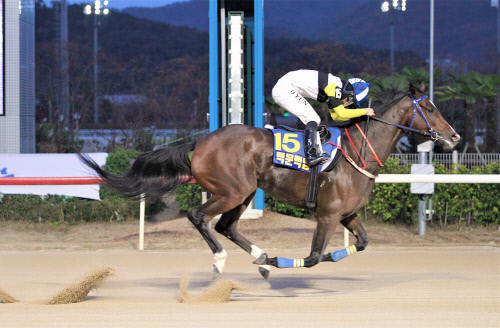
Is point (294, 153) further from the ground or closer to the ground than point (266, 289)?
further from the ground

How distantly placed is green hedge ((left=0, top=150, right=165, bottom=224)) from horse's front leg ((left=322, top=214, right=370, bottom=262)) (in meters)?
4.74

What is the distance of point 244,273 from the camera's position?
5.95m

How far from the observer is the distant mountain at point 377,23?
167 feet

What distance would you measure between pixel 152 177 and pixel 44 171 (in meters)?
5.01

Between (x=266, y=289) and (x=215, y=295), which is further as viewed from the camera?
(x=266, y=289)

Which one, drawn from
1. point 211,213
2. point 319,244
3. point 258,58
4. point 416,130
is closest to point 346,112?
point 416,130

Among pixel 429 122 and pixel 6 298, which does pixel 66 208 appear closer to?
pixel 6 298

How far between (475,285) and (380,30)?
5329 cm

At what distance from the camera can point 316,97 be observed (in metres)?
4.83

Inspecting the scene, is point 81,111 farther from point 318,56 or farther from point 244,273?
point 244,273

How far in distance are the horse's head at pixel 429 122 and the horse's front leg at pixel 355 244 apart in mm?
992

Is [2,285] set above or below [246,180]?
below

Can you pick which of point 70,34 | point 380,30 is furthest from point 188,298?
point 380,30

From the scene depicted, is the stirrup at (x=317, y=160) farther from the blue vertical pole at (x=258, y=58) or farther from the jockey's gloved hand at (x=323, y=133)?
the blue vertical pole at (x=258, y=58)
